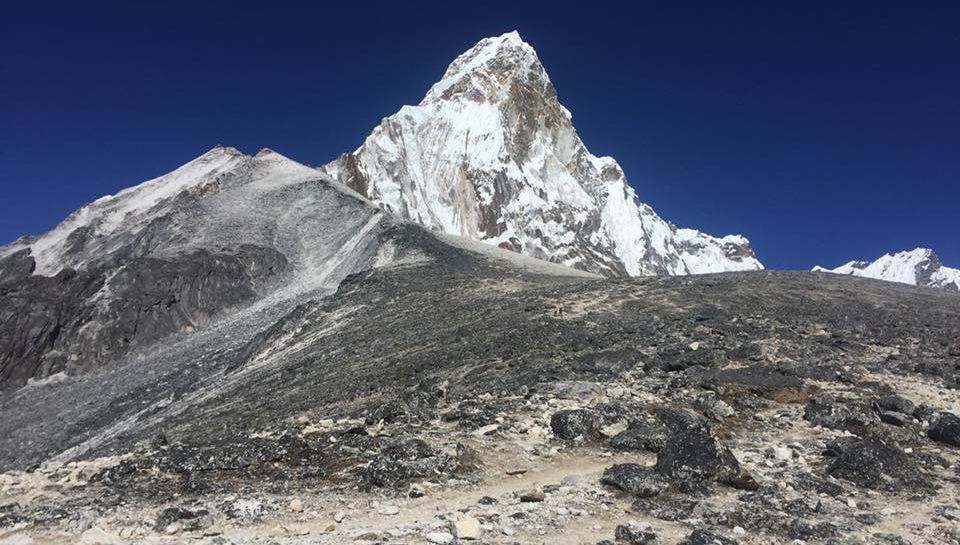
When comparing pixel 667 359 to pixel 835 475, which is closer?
pixel 835 475

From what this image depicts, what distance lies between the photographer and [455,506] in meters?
8.91

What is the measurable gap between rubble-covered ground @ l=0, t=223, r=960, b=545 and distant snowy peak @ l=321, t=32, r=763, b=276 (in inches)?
4033

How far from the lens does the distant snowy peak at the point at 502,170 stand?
455 ft

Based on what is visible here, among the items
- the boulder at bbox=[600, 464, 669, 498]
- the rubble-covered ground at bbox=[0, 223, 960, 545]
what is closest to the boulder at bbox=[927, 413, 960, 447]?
the rubble-covered ground at bbox=[0, 223, 960, 545]

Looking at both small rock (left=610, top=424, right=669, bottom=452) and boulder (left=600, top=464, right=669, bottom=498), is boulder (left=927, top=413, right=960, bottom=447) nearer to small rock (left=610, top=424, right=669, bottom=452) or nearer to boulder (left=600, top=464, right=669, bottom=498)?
small rock (left=610, top=424, right=669, bottom=452)

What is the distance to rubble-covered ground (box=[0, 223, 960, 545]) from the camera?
27.3 feet

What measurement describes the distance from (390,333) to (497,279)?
9.92 metres

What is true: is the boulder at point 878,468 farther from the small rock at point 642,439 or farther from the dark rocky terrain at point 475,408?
the small rock at point 642,439

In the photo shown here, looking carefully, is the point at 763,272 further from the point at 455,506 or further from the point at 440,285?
the point at 455,506

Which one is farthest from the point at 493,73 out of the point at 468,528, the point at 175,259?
the point at 468,528

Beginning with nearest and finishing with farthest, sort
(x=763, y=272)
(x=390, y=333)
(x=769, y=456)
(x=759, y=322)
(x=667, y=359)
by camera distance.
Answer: (x=769, y=456) → (x=667, y=359) → (x=759, y=322) → (x=390, y=333) → (x=763, y=272)

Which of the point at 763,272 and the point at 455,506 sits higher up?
the point at 763,272

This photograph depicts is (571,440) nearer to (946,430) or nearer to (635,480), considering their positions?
(635,480)

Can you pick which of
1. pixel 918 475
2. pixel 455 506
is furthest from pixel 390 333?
pixel 918 475
